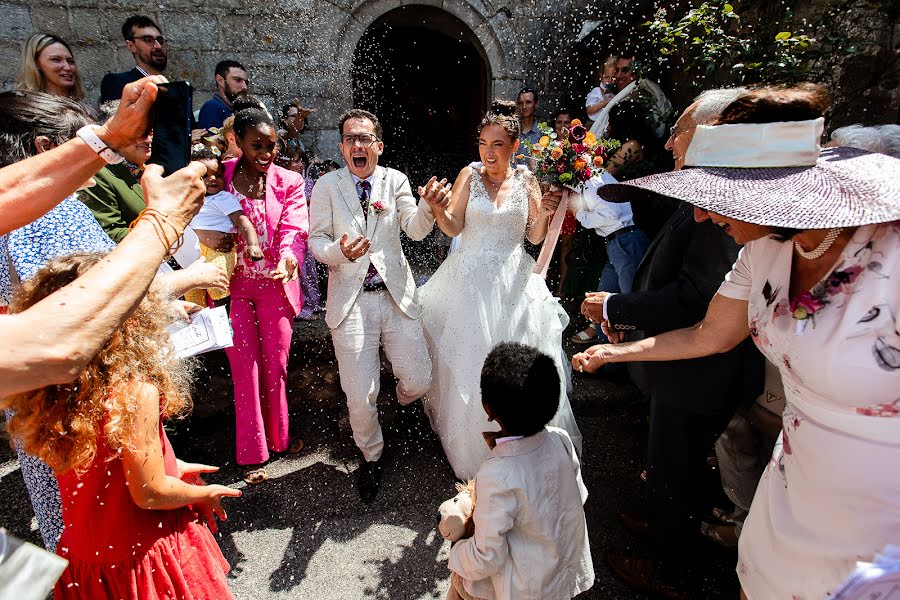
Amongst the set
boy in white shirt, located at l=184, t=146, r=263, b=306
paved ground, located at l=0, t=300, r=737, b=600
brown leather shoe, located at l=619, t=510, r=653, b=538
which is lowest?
paved ground, located at l=0, t=300, r=737, b=600

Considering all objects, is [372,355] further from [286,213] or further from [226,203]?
[226,203]

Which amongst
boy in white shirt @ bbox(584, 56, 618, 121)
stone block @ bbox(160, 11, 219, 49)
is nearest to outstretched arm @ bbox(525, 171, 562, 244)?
boy in white shirt @ bbox(584, 56, 618, 121)

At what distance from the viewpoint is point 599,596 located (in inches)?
101

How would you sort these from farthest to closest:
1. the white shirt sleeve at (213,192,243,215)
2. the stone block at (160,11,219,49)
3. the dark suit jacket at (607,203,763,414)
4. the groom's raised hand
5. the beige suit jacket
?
the stone block at (160,11,219,49), the beige suit jacket, the white shirt sleeve at (213,192,243,215), the groom's raised hand, the dark suit jacket at (607,203,763,414)

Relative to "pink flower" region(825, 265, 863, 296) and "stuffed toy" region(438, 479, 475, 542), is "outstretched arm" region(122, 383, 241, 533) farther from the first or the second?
"pink flower" region(825, 265, 863, 296)

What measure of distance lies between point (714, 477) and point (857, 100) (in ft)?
→ 11.7

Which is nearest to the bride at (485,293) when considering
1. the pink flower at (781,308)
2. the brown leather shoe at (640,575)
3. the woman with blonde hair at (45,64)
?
the brown leather shoe at (640,575)

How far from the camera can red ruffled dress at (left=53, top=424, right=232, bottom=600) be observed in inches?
63.2

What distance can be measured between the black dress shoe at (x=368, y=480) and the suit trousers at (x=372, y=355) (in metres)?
0.06

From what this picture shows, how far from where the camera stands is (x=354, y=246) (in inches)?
122

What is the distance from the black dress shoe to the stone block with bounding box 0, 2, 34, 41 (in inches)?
244

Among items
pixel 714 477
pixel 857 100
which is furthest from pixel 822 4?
pixel 714 477

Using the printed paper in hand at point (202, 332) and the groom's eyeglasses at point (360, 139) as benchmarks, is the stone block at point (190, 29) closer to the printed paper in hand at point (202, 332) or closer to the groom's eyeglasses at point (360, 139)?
the groom's eyeglasses at point (360, 139)

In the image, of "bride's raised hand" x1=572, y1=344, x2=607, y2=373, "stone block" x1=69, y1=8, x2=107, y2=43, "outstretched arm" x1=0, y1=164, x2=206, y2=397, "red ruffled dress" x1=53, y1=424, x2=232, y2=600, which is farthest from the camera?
"stone block" x1=69, y1=8, x2=107, y2=43
